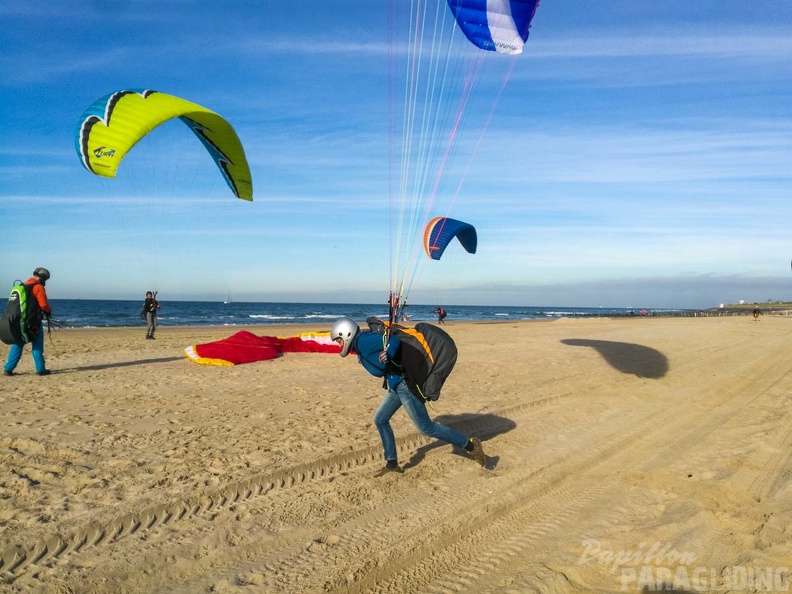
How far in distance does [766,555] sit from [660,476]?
1662mm

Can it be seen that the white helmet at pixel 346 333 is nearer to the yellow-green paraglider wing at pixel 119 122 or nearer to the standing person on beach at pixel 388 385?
the standing person on beach at pixel 388 385

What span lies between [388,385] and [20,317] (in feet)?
A: 24.5

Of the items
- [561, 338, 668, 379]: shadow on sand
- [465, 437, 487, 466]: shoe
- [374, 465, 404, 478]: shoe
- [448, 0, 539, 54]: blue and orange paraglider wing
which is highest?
[448, 0, 539, 54]: blue and orange paraglider wing

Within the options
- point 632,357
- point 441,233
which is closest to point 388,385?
point 632,357

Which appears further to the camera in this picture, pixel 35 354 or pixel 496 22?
pixel 35 354

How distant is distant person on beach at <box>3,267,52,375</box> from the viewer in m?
9.34

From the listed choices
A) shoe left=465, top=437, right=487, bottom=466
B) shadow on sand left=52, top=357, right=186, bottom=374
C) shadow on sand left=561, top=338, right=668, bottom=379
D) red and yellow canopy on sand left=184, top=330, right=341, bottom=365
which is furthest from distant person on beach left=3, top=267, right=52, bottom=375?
shadow on sand left=561, top=338, right=668, bottom=379

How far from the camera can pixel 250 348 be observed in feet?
40.7

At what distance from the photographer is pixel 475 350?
52.0ft

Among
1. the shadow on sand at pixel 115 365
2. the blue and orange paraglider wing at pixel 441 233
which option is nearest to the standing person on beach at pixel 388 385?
the shadow on sand at pixel 115 365

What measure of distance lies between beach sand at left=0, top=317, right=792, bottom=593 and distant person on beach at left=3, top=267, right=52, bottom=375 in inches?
16.4

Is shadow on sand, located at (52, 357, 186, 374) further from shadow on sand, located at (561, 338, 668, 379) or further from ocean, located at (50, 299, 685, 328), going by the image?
shadow on sand, located at (561, 338, 668, 379)

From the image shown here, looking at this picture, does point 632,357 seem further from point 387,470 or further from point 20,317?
point 20,317

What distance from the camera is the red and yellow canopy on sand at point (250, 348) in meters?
11.7
